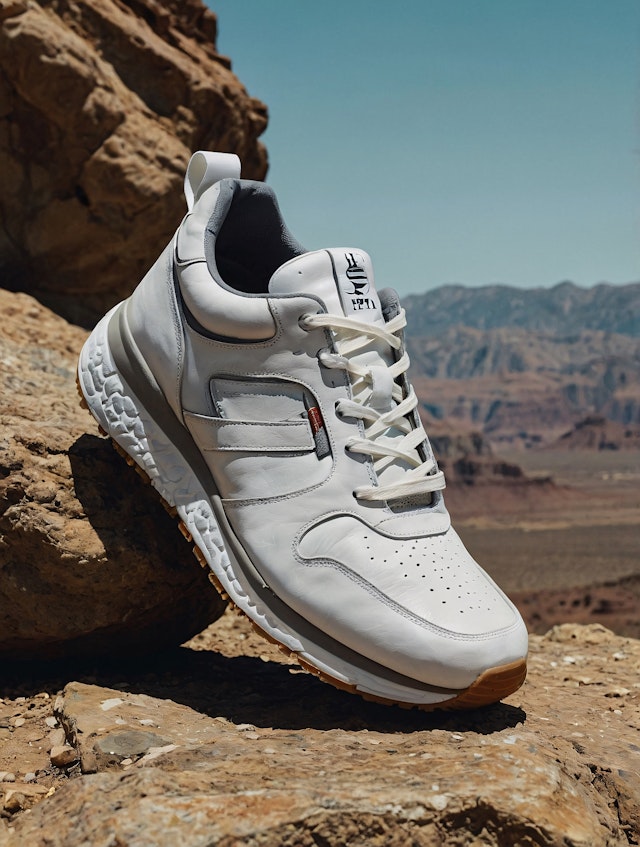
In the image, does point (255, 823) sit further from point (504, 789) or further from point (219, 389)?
point (219, 389)

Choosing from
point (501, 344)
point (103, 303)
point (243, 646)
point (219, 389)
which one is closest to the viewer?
point (219, 389)

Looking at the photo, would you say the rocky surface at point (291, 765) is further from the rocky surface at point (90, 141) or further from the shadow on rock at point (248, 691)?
the rocky surface at point (90, 141)

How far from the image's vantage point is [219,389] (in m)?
2.04

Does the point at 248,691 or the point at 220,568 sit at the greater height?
the point at 220,568

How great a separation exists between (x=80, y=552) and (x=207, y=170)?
1.02 meters

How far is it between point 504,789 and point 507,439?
129 m

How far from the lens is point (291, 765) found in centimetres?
158

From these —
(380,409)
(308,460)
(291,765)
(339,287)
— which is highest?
(339,287)

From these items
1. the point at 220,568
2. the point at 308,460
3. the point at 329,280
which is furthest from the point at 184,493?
the point at 329,280

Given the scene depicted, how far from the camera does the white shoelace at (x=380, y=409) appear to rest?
6.38 feet

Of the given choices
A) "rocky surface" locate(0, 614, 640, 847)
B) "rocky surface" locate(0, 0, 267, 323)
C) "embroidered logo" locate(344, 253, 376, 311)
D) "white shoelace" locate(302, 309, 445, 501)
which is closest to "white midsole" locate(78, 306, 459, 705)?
"rocky surface" locate(0, 614, 640, 847)

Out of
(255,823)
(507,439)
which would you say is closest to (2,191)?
(255,823)

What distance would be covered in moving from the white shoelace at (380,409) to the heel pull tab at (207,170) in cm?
52

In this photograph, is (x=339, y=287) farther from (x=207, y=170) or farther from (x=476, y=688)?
(x=476, y=688)
